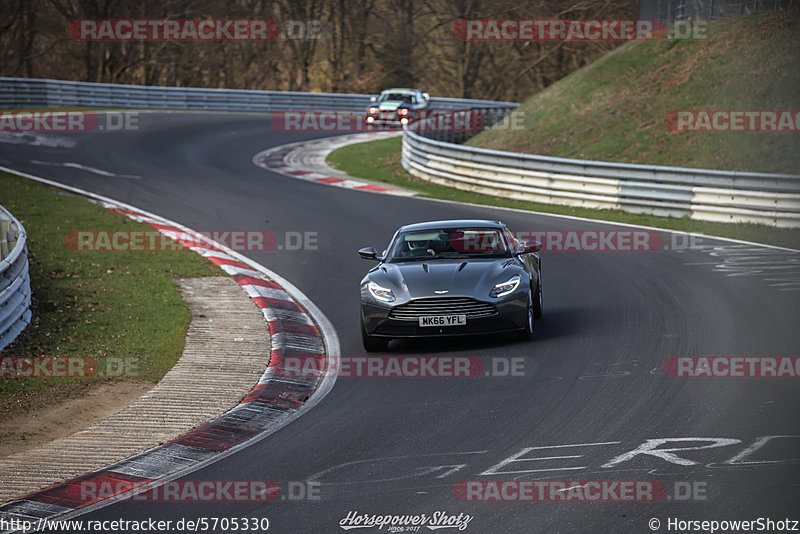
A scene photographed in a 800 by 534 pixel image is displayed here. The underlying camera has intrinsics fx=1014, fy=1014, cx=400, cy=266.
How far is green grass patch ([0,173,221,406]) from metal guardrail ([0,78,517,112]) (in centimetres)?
2161

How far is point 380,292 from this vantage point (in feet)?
35.6

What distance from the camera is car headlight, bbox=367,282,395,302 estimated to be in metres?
10.7

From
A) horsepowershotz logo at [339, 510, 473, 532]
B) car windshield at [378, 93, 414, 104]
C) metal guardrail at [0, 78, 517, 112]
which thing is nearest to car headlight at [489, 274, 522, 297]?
horsepowershotz logo at [339, 510, 473, 532]

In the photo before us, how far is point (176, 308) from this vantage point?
13148 mm

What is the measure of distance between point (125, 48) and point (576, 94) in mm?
29071

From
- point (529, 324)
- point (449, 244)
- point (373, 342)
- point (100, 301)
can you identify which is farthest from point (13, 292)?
point (529, 324)

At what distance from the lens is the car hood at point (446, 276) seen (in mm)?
10570

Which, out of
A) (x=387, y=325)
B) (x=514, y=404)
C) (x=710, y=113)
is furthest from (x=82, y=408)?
(x=710, y=113)

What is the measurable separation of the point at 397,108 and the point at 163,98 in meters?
10.5

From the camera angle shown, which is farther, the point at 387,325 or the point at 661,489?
the point at 387,325

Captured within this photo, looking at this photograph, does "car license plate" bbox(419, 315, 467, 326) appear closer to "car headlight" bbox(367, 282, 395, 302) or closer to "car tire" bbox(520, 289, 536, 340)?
"car headlight" bbox(367, 282, 395, 302)

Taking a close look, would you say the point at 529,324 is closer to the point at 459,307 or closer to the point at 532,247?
the point at 459,307

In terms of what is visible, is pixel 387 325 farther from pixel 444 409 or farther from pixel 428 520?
pixel 428 520

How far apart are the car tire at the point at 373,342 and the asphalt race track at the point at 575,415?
178 millimetres
